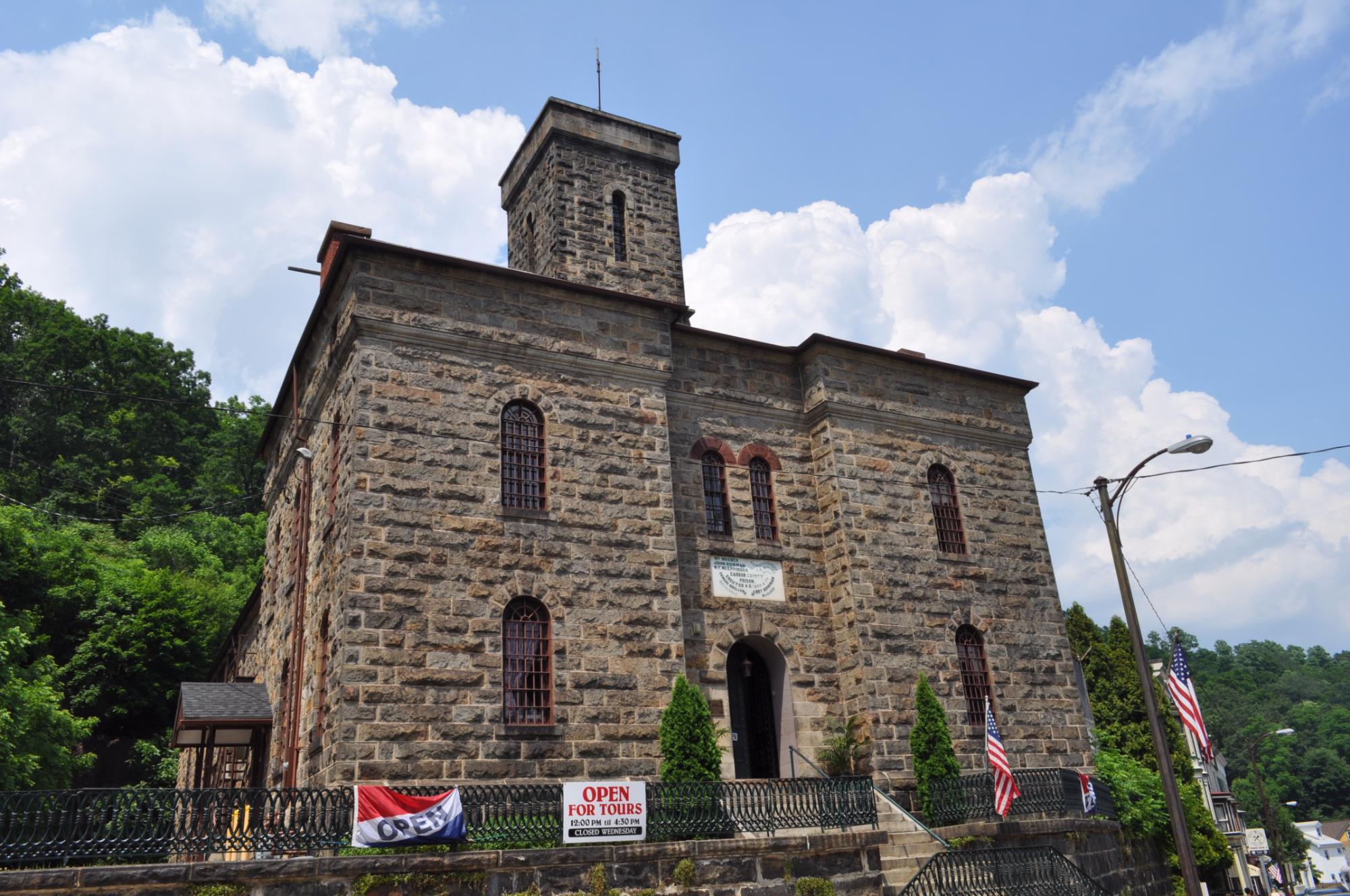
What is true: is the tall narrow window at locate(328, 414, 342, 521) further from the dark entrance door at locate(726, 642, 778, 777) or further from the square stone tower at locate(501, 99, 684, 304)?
the dark entrance door at locate(726, 642, 778, 777)

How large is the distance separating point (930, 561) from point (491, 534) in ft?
30.5

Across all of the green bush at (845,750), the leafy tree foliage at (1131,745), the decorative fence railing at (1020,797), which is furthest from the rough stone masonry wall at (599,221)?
the leafy tree foliage at (1131,745)

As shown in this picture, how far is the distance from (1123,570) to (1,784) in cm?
2318

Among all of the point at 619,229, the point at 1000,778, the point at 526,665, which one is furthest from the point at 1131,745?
the point at 526,665

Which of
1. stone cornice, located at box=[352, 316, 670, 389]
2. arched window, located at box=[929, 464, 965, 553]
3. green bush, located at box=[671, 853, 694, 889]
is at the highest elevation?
stone cornice, located at box=[352, 316, 670, 389]

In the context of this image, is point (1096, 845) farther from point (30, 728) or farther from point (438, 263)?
point (30, 728)

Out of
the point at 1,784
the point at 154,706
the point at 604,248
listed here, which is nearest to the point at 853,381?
the point at 604,248

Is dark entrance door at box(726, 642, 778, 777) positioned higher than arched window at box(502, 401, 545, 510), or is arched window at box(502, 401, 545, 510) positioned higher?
arched window at box(502, 401, 545, 510)

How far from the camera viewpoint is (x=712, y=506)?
19.8 meters

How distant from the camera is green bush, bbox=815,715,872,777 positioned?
18.3 m

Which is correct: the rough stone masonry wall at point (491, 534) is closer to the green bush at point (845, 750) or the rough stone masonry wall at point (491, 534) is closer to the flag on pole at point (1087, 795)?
the green bush at point (845, 750)

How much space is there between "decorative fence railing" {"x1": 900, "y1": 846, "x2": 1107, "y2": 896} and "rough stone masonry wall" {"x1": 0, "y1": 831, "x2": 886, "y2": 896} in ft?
2.89

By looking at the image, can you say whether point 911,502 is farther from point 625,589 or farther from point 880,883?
point 880,883

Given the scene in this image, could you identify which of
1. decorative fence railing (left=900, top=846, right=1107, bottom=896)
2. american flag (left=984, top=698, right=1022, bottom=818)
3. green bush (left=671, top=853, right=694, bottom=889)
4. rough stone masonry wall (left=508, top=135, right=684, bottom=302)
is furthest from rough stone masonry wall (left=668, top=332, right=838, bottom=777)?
green bush (left=671, top=853, right=694, bottom=889)
